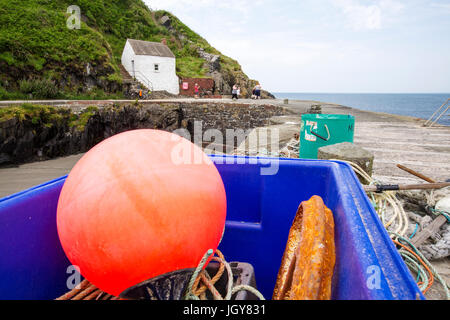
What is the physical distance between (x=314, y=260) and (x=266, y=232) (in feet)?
4.83

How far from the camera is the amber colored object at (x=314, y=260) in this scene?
1236 mm

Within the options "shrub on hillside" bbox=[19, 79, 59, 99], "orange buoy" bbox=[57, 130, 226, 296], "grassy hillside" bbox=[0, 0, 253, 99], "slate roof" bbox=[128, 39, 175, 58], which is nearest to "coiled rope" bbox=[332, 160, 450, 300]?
"orange buoy" bbox=[57, 130, 226, 296]

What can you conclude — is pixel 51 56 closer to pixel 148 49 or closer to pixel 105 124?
pixel 105 124

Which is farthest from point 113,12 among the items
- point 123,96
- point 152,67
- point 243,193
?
point 243,193

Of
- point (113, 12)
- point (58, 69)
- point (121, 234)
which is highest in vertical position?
point (113, 12)

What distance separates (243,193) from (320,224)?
1389 millimetres

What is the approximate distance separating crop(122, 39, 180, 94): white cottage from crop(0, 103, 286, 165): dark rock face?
1177 cm

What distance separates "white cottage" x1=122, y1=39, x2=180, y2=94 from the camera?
3183 centimetres

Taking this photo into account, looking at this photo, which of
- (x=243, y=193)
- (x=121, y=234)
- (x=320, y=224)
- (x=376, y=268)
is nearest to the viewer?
(x=376, y=268)

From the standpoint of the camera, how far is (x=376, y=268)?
103 cm

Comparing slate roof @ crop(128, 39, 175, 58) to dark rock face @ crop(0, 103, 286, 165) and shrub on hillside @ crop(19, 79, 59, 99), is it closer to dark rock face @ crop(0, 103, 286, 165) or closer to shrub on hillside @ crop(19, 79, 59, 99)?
shrub on hillside @ crop(19, 79, 59, 99)

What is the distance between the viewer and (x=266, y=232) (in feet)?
9.05
